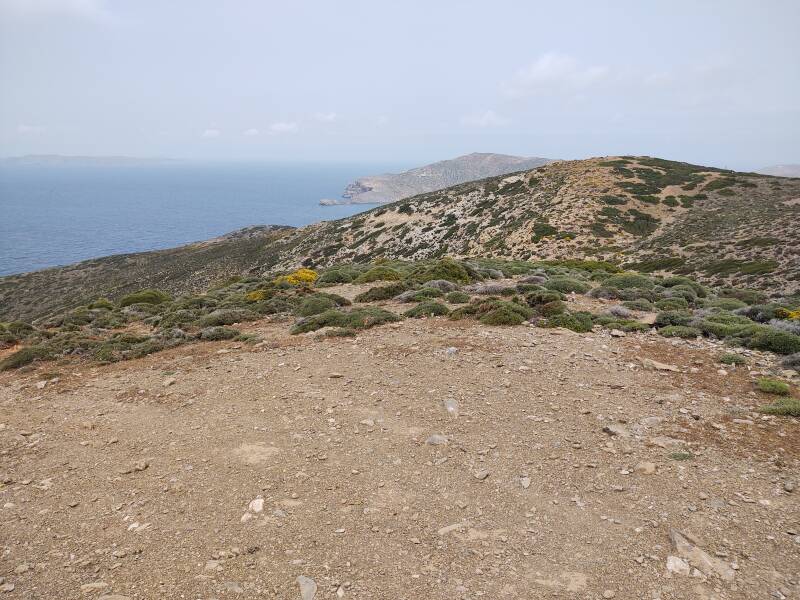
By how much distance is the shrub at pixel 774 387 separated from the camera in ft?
27.6

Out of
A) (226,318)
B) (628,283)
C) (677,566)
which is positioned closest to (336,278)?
(226,318)

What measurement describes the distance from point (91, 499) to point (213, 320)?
34.2ft

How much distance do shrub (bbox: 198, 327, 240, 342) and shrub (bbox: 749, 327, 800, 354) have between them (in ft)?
48.3

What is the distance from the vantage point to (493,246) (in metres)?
51.0

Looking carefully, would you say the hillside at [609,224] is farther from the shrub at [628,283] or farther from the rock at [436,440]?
the rock at [436,440]

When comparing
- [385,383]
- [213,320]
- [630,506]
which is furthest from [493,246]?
[630,506]

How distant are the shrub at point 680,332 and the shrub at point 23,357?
1862 cm

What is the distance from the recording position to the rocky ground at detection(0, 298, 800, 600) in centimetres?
508

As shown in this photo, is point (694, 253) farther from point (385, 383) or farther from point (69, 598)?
point (69, 598)

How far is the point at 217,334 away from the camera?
14.9 meters

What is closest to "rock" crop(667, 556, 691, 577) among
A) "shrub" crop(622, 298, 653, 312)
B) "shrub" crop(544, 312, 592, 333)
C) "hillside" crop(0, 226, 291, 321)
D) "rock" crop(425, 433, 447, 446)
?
"rock" crop(425, 433, 447, 446)

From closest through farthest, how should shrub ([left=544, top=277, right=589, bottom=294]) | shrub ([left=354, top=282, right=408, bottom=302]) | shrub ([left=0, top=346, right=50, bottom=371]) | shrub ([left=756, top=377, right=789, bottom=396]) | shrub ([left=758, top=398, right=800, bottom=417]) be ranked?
shrub ([left=758, top=398, right=800, bottom=417])
shrub ([left=756, top=377, right=789, bottom=396])
shrub ([left=0, top=346, right=50, bottom=371])
shrub ([left=354, top=282, right=408, bottom=302])
shrub ([left=544, top=277, right=589, bottom=294])

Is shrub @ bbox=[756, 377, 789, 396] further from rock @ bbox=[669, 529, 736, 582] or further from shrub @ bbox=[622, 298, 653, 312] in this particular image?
shrub @ bbox=[622, 298, 653, 312]

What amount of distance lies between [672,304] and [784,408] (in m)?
8.43
